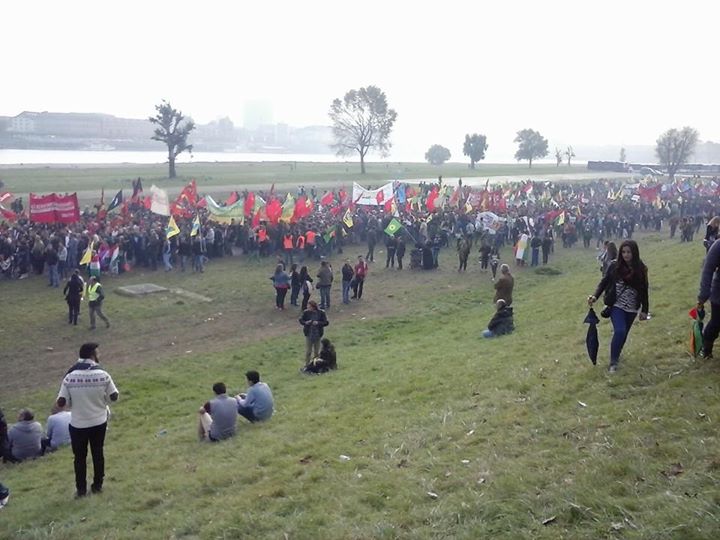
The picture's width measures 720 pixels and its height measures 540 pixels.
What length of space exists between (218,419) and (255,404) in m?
0.87

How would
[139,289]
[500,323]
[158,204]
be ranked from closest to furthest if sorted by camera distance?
[500,323] < [139,289] < [158,204]

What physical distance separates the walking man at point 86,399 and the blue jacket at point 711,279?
22.6 feet

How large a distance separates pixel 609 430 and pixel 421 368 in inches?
244

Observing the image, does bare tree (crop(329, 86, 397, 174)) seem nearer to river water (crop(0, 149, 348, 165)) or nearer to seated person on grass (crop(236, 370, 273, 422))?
river water (crop(0, 149, 348, 165))

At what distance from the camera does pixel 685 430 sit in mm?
6613

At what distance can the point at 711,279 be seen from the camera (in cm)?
792

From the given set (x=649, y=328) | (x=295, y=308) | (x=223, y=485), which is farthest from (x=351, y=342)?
(x=223, y=485)

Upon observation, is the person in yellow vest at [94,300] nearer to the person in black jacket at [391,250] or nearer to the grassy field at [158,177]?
the person in black jacket at [391,250]

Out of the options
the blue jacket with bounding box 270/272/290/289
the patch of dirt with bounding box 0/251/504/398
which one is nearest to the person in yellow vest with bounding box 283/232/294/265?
the patch of dirt with bounding box 0/251/504/398

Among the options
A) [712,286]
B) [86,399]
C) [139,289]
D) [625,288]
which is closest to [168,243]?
[139,289]

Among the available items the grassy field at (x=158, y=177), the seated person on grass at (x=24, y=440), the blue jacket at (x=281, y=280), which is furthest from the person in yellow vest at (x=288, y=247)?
the grassy field at (x=158, y=177)

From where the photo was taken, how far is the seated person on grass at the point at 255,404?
10945 mm

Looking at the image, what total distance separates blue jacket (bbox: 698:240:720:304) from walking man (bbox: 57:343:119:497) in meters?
6.90

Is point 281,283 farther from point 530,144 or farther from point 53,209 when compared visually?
point 530,144
